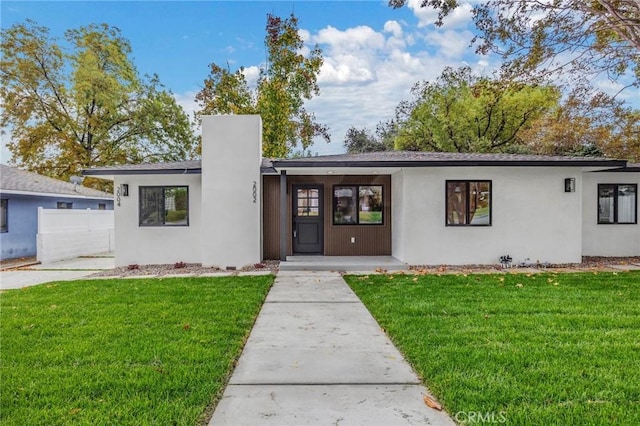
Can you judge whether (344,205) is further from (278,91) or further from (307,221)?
(278,91)

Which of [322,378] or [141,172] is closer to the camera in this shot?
[322,378]

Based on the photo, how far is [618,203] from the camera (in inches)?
430

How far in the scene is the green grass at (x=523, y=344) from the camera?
2.75 m

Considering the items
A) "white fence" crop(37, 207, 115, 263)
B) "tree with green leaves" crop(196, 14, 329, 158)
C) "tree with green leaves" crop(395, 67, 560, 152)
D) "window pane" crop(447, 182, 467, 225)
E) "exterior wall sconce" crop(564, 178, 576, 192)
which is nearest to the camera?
"exterior wall sconce" crop(564, 178, 576, 192)

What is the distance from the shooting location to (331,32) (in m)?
18.3

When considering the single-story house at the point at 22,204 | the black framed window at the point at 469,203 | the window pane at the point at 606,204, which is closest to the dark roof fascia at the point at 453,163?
the black framed window at the point at 469,203

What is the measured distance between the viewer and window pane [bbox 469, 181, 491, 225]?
9547mm

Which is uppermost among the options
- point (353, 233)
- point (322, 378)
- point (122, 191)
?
point (122, 191)

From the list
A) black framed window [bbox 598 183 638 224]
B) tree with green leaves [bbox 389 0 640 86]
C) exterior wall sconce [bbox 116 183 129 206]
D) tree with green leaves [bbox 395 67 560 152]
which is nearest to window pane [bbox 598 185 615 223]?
black framed window [bbox 598 183 638 224]

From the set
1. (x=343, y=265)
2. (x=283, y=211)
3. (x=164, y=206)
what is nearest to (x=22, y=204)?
(x=164, y=206)

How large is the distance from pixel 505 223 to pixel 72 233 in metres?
13.9

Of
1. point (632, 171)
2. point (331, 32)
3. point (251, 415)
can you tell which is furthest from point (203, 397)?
point (331, 32)

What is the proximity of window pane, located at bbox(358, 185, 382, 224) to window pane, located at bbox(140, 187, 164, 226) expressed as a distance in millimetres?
5519

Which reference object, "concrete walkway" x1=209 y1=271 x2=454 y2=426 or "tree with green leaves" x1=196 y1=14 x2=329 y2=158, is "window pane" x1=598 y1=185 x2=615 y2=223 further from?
"tree with green leaves" x1=196 y1=14 x2=329 y2=158
